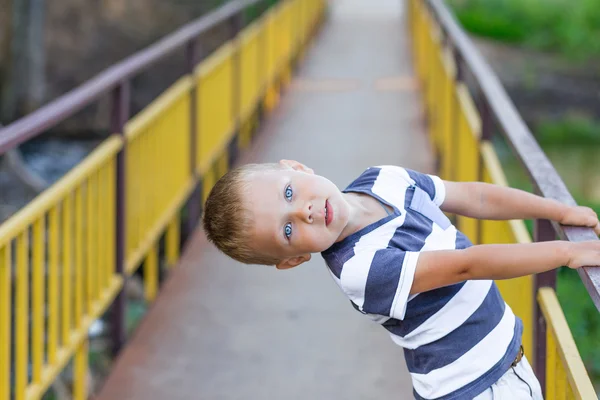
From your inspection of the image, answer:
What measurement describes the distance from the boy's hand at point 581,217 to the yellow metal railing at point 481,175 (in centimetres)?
26

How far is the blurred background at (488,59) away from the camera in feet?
60.1

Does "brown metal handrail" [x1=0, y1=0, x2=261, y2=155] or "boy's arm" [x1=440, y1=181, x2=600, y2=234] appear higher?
"boy's arm" [x1=440, y1=181, x2=600, y2=234]

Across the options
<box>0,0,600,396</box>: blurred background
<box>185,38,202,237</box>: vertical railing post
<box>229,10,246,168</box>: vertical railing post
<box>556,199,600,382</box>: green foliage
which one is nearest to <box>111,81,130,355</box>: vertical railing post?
<box>185,38,202,237</box>: vertical railing post

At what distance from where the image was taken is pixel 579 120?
2036 centimetres

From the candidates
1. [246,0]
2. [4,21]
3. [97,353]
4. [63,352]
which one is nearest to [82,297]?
[63,352]

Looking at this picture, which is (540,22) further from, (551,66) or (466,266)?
(466,266)

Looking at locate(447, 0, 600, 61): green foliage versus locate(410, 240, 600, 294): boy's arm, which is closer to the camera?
locate(410, 240, 600, 294): boy's arm

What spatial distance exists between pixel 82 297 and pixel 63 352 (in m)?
0.34

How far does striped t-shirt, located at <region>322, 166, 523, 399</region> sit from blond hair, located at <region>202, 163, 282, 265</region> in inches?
7.4

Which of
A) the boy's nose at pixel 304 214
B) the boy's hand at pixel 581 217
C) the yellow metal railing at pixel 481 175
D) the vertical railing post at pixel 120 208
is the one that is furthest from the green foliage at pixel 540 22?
the boy's nose at pixel 304 214

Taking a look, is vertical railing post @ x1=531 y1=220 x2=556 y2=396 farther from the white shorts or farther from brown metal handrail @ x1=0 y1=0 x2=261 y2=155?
brown metal handrail @ x1=0 y1=0 x2=261 y2=155

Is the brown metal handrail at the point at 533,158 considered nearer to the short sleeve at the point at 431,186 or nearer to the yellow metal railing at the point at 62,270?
the short sleeve at the point at 431,186

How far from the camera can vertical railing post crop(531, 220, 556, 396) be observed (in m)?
2.83

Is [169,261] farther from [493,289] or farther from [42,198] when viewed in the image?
[493,289]
